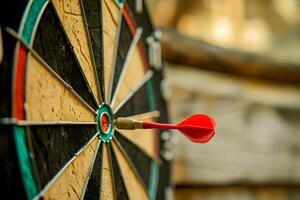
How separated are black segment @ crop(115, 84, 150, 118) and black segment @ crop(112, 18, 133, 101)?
36 mm

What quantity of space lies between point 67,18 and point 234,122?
2.66ft

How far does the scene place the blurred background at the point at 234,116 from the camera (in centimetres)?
133

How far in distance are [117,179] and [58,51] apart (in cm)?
19

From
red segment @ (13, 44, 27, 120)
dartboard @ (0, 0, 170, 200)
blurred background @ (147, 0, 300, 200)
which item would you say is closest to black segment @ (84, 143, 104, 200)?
dartboard @ (0, 0, 170, 200)

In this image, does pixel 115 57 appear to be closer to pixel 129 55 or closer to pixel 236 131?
pixel 129 55

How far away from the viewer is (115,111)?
2.39 feet

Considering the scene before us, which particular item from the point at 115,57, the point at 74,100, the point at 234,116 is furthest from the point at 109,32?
the point at 234,116

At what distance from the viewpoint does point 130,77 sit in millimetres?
820

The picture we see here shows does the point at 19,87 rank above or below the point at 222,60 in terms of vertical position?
below

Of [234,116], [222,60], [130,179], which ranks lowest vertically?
[130,179]

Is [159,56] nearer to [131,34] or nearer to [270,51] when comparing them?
[131,34]

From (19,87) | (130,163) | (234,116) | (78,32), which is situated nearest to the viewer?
(19,87)

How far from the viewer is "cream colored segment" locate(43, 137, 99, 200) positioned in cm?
60

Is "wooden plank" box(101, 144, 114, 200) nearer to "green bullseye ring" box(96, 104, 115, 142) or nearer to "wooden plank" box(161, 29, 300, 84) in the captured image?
"green bullseye ring" box(96, 104, 115, 142)
